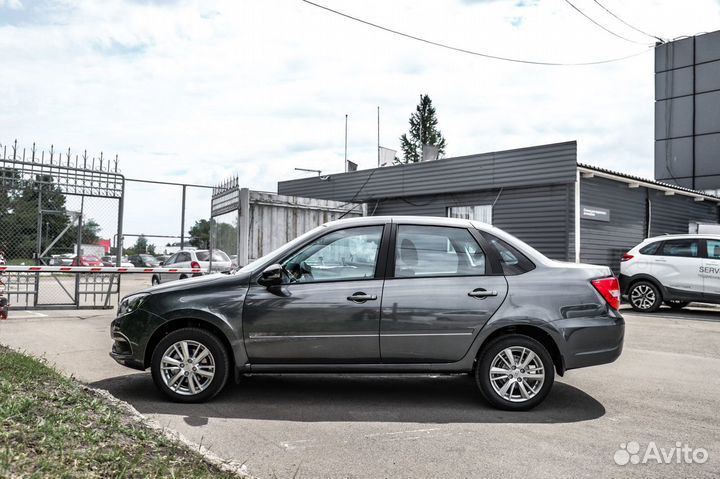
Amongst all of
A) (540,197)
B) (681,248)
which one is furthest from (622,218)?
(681,248)

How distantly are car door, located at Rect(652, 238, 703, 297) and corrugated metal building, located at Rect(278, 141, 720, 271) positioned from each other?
2.82 metres

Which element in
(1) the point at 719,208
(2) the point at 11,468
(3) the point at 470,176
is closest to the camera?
(2) the point at 11,468

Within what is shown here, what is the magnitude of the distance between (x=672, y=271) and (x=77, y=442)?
42.2 ft

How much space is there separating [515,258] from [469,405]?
1.42 m

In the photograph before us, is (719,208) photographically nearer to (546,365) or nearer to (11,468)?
(546,365)

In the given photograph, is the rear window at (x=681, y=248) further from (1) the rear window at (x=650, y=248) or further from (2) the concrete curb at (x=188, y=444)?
(2) the concrete curb at (x=188, y=444)

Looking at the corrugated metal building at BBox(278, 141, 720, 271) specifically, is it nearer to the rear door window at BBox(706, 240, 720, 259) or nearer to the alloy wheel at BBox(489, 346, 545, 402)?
the rear door window at BBox(706, 240, 720, 259)

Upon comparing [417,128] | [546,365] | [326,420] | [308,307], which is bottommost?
[326,420]

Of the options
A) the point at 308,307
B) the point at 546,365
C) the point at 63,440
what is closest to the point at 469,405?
the point at 546,365

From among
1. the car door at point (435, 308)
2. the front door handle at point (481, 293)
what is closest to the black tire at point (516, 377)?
the car door at point (435, 308)

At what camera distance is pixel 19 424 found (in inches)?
155

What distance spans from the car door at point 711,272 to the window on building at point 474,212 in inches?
244

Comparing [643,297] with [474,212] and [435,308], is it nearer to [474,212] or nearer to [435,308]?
[474,212]

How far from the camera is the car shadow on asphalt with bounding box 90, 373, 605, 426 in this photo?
208 inches
